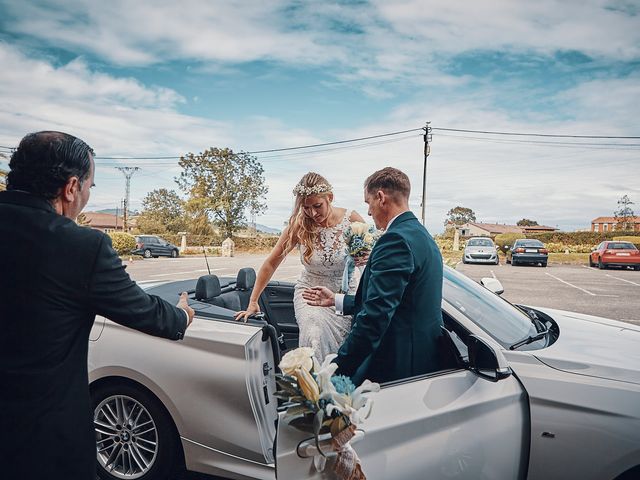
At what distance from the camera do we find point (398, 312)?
208cm

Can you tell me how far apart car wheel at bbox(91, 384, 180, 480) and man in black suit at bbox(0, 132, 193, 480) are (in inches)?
53.6

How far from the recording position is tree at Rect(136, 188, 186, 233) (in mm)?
52781

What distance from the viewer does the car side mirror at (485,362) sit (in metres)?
1.94

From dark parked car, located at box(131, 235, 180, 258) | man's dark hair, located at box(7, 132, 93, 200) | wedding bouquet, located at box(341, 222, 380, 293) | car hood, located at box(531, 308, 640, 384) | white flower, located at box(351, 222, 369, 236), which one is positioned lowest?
dark parked car, located at box(131, 235, 180, 258)

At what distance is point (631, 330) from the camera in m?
2.96

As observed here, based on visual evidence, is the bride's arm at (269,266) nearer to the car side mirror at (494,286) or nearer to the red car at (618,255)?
the car side mirror at (494,286)

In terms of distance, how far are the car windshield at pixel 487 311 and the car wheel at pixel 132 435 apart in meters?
1.81

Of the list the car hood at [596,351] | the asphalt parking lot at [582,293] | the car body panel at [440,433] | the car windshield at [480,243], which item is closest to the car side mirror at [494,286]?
the car hood at [596,351]

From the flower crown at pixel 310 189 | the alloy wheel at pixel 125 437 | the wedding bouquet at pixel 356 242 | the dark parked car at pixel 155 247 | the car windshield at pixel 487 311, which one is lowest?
the dark parked car at pixel 155 247

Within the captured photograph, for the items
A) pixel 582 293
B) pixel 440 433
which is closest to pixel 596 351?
pixel 440 433

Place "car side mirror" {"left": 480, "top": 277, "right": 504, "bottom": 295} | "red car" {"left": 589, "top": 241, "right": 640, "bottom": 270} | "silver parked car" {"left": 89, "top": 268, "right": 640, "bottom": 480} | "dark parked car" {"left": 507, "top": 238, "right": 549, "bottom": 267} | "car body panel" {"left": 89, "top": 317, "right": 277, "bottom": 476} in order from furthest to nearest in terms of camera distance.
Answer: "dark parked car" {"left": 507, "top": 238, "right": 549, "bottom": 267} < "red car" {"left": 589, "top": 241, "right": 640, "bottom": 270} < "car side mirror" {"left": 480, "top": 277, "right": 504, "bottom": 295} < "car body panel" {"left": 89, "top": 317, "right": 277, "bottom": 476} < "silver parked car" {"left": 89, "top": 268, "right": 640, "bottom": 480}

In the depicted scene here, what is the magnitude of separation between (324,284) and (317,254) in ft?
0.77

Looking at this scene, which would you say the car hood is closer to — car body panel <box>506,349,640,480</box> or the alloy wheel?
car body panel <box>506,349,640,480</box>

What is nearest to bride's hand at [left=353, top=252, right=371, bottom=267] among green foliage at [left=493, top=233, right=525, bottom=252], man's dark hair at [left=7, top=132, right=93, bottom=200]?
man's dark hair at [left=7, top=132, right=93, bottom=200]
